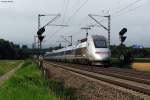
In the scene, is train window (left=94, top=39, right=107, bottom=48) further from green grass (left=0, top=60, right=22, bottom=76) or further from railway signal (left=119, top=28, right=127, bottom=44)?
green grass (left=0, top=60, right=22, bottom=76)

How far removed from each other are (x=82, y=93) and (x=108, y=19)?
33923 mm

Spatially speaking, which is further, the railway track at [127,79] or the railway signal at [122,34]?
the railway signal at [122,34]

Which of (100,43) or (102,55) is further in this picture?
(100,43)

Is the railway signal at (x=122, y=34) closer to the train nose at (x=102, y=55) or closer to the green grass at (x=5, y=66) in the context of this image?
the train nose at (x=102, y=55)

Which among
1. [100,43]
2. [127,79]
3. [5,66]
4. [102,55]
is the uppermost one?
[100,43]

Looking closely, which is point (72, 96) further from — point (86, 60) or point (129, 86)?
point (86, 60)

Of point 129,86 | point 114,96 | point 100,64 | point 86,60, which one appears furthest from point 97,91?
point 86,60

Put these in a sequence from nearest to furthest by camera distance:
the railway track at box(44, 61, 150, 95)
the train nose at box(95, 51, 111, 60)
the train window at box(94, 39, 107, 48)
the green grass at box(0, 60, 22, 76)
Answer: the railway track at box(44, 61, 150, 95) → the train nose at box(95, 51, 111, 60) → the train window at box(94, 39, 107, 48) → the green grass at box(0, 60, 22, 76)

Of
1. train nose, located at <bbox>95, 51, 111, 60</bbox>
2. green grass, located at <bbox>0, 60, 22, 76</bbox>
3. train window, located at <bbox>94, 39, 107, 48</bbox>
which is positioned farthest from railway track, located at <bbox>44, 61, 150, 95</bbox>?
green grass, located at <bbox>0, 60, 22, 76</bbox>

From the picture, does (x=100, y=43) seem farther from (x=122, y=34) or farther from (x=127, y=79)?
(x=127, y=79)

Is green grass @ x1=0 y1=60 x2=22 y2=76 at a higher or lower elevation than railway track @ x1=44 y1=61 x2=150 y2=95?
higher

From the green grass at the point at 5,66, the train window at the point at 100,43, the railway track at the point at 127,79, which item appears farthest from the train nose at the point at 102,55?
the green grass at the point at 5,66

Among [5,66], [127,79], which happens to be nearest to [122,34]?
[127,79]

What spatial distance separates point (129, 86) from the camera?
21.4m
